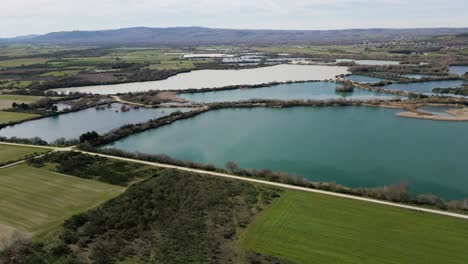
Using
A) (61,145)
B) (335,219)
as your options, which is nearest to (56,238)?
(335,219)

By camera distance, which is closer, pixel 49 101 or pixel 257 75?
pixel 49 101

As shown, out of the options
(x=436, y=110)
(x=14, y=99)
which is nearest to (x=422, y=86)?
(x=436, y=110)

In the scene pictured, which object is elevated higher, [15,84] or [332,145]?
[15,84]

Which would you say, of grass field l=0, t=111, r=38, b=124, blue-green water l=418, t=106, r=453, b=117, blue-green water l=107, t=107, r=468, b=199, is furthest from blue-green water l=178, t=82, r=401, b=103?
grass field l=0, t=111, r=38, b=124

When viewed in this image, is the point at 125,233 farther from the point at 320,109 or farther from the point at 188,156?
the point at 320,109

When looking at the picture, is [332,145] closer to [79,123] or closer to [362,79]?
[79,123]

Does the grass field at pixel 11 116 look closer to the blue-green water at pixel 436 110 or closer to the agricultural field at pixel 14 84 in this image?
the agricultural field at pixel 14 84
